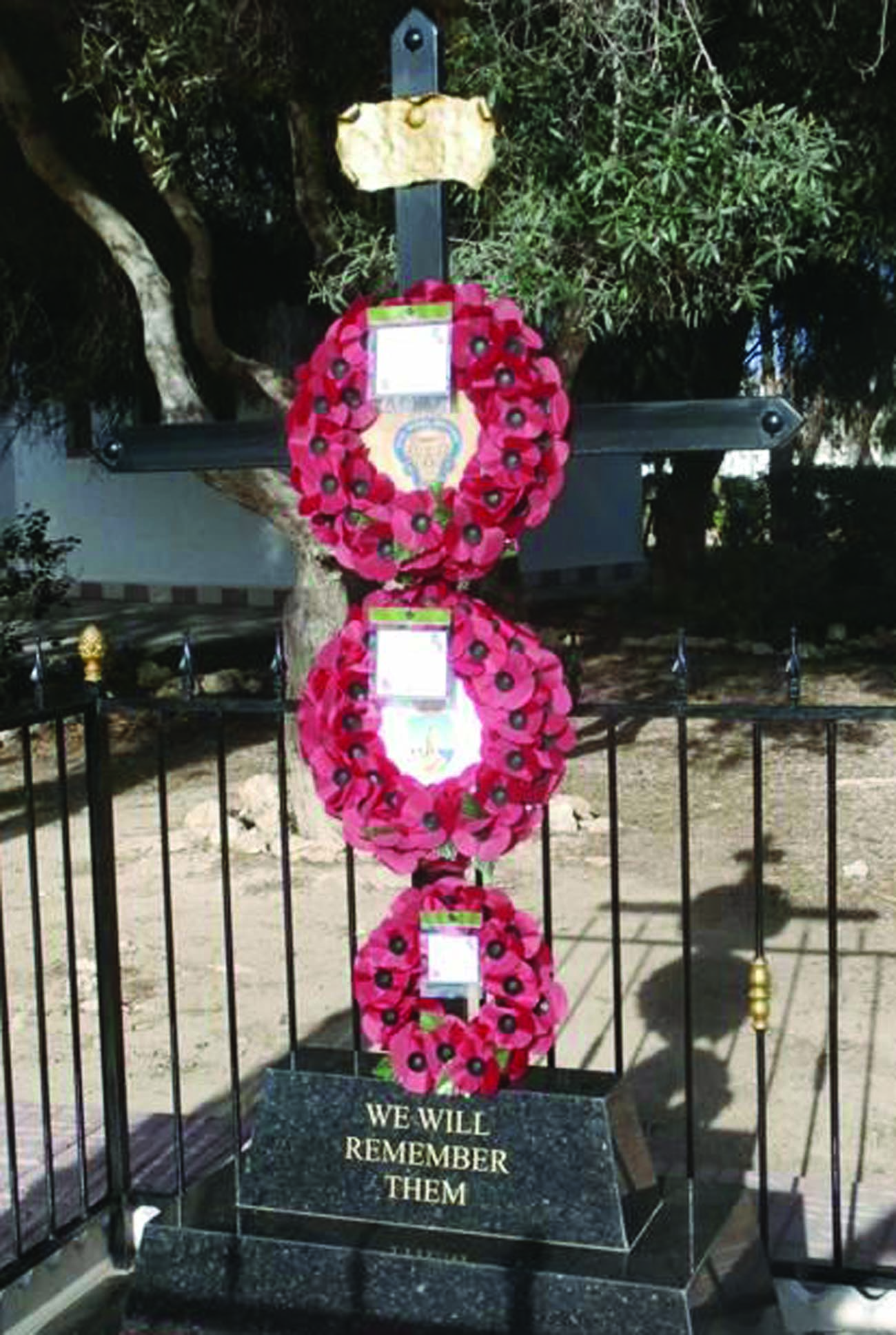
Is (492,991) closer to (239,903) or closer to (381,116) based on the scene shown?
(381,116)

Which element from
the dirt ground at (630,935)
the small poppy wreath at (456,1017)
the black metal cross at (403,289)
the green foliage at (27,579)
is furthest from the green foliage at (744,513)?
the small poppy wreath at (456,1017)

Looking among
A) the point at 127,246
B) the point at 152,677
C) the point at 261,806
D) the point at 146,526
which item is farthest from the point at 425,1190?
the point at 146,526

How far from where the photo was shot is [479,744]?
313cm

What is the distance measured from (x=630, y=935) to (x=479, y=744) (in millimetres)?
3974

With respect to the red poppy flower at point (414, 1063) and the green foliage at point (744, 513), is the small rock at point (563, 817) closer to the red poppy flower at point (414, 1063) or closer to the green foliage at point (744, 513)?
the red poppy flower at point (414, 1063)

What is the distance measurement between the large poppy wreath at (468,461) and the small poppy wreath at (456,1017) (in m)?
0.65

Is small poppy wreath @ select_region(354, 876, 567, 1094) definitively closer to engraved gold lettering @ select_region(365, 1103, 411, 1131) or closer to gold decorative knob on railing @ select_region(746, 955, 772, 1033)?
engraved gold lettering @ select_region(365, 1103, 411, 1131)

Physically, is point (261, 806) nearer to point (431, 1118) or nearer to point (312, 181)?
point (312, 181)

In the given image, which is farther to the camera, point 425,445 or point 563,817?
point 563,817

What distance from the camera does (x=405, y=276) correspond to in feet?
10.6

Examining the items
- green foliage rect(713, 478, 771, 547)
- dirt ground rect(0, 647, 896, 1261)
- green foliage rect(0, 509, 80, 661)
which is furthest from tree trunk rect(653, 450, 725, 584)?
green foliage rect(0, 509, 80, 661)

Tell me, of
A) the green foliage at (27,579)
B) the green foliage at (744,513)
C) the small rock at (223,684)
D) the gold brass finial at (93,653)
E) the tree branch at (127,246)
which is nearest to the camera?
the gold brass finial at (93,653)

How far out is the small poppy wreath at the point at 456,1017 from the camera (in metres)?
3.20

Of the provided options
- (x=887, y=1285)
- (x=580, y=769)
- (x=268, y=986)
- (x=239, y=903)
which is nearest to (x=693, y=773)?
(x=580, y=769)
